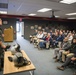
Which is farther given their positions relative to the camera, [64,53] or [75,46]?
[64,53]

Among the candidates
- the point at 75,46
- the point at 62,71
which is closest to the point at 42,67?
the point at 62,71

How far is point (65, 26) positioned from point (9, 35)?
33.1 feet

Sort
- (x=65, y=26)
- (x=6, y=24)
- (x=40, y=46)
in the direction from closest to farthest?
(x=40, y=46)
(x=6, y=24)
(x=65, y=26)

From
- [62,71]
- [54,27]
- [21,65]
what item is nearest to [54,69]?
[62,71]

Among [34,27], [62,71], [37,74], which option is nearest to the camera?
[37,74]

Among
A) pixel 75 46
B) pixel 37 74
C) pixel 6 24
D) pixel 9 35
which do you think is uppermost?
pixel 6 24

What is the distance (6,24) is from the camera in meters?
11.4

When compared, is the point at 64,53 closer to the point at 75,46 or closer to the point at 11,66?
the point at 75,46

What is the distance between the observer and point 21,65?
8.25ft

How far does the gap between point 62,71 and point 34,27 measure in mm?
8940

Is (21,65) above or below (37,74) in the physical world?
above

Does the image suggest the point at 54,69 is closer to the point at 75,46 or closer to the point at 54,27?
the point at 75,46

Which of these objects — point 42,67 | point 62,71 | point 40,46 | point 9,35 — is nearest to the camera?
point 62,71

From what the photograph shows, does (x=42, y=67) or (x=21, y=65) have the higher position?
(x=21, y=65)
